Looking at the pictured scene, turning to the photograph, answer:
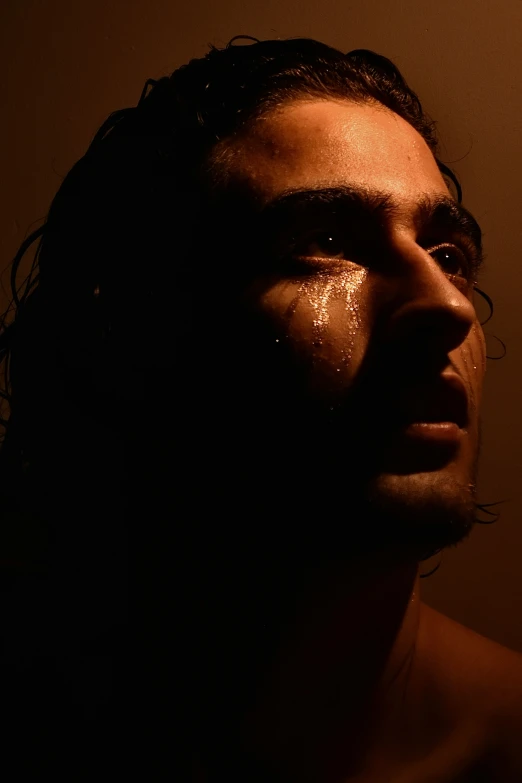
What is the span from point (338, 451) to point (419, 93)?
34.4 inches

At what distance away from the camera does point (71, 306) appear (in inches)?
41.1

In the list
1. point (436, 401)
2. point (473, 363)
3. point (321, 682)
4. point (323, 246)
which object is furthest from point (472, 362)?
point (321, 682)

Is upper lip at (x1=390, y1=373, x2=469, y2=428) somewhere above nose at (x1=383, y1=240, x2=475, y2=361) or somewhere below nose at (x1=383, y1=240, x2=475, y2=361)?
below

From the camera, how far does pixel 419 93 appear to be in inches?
49.6

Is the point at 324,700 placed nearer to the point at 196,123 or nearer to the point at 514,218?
the point at 196,123

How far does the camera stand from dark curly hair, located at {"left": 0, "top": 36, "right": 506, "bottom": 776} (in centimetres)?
92

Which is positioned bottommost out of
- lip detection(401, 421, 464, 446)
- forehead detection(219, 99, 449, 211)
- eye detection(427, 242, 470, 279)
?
lip detection(401, 421, 464, 446)

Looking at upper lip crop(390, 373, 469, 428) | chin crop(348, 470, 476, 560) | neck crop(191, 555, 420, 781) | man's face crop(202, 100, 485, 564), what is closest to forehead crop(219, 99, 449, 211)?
man's face crop(202, 100, 485, 564)

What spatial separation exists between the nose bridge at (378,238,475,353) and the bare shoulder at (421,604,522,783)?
50 cm

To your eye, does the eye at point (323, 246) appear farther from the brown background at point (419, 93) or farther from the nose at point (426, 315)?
the brown background at point (419, 93)

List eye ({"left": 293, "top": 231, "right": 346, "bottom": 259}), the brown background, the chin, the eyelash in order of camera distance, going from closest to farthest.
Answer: the chin → eye ({"left": 293, "top": 231, "right": 346, "bottom": 259}) → the eyelash → the brown background

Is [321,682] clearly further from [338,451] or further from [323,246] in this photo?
[323,246]

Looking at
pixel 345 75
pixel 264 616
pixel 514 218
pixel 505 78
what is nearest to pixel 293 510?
pixel 264 616

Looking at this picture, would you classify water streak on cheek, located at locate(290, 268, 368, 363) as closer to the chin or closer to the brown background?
the chin
